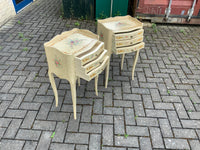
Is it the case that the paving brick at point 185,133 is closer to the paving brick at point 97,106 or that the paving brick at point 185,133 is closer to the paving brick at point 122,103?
the paving brick at point 122,103

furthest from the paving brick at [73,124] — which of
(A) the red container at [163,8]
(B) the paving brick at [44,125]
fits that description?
(A) the red container at [163,8]

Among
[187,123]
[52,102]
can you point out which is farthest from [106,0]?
[187,123]

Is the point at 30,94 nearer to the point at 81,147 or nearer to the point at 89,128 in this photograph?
the point at 89,128

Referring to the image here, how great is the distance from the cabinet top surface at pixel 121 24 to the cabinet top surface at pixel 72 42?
1.80ft

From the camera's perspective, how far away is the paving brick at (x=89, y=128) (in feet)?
9.09

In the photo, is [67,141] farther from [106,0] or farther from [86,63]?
[106,0]

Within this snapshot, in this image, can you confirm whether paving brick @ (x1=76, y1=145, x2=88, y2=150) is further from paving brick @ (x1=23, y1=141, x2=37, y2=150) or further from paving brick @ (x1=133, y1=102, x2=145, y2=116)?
paving brick @ (x1=133, y1=102, x2=145, y2=116)

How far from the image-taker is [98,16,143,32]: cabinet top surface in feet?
9.90

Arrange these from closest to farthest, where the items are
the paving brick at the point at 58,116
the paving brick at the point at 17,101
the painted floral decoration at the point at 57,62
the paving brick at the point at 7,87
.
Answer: the painted floral decoration at the point at 57,62 → the paving brick at the point at 58,116 → the paving brick at the point at 17,101 → the paving brick at the point at 7,87

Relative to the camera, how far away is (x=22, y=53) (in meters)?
4.63

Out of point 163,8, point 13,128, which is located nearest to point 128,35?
point 13,128

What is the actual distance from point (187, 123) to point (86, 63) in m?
2.09

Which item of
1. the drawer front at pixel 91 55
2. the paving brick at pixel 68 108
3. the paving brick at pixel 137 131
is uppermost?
the drawer front at pixel 91 55

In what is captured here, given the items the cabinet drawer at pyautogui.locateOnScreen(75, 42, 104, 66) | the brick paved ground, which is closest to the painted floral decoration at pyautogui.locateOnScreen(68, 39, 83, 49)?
the cabinet drawer at pyautogui.locateOnScreen(75, 42, 104, 66)
